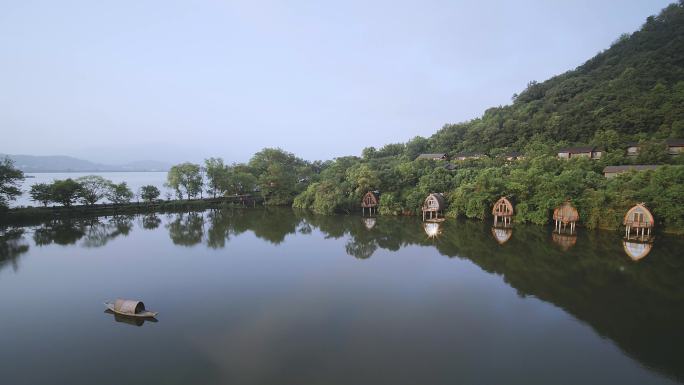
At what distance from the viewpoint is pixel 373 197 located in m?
34.6

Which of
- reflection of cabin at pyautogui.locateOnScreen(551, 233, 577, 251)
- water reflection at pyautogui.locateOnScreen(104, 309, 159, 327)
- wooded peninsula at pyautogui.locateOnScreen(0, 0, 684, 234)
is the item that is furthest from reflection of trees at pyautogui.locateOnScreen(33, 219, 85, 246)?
reflection of cabin at pyautogui.locateOnScreen(551, 233, 577, 251)

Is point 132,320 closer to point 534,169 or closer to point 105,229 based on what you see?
point 105,229

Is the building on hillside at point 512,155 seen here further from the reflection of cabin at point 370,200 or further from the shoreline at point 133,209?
the reflection of cabin at point 370,200

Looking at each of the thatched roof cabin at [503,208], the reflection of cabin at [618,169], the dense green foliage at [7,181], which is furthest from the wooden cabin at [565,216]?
the dense green foliage at [7,181]

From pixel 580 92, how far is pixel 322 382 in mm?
65840

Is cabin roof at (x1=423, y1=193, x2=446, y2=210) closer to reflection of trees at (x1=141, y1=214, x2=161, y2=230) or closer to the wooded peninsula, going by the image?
the wooded peninsula

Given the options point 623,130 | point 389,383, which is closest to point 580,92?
point 623,130

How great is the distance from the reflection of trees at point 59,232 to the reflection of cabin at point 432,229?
80.3ft

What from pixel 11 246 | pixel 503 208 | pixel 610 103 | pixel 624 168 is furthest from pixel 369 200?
pixel 610 103

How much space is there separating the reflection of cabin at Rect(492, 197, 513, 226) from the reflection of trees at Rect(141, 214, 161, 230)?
28.3 m

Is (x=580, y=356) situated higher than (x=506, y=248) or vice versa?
(x=506, y=248)

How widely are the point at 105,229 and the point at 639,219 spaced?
126 feet

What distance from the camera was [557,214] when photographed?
81.4 ft

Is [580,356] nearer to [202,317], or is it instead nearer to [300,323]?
[300,323]
